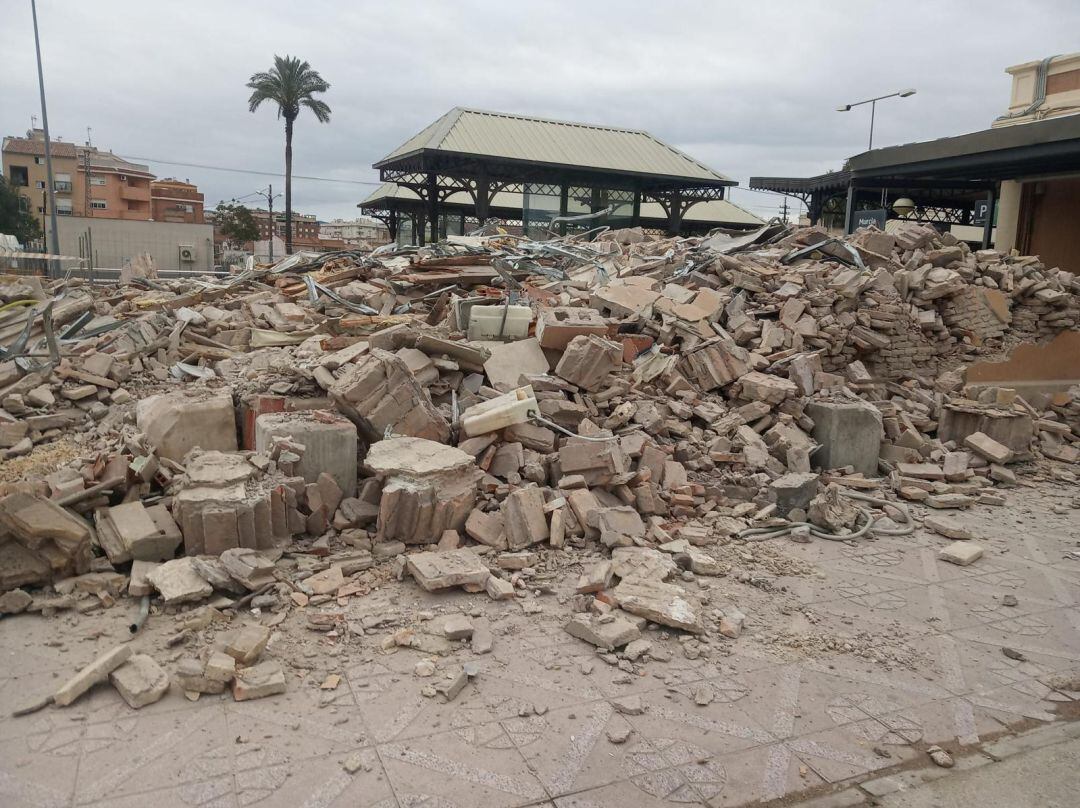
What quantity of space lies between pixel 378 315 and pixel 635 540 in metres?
5.23

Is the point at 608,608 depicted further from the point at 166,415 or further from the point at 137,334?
the point at 137,334

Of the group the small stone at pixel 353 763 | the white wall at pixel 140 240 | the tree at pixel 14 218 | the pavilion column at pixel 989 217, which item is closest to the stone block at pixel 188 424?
the small stone at pixel 353 763

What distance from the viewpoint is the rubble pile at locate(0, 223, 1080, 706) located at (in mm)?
4992

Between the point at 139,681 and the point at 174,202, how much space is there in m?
76.1

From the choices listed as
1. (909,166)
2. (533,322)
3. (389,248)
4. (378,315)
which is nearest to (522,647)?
(533,322)

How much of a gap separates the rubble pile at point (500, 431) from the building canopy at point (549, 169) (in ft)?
49.9

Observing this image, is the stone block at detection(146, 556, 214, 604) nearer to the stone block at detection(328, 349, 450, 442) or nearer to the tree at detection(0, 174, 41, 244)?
the stone block at detection(328, 349, 450, 442)

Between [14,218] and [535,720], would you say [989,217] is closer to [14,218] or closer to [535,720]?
[535,720]

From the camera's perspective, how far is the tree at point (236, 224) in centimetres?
5756

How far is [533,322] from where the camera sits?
8969 mm

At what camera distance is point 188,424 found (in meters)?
6.57

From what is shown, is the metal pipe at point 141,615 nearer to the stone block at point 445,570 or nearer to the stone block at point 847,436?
the stone block at point 445,570

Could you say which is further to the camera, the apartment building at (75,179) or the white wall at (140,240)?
the apartment building at (75,179)

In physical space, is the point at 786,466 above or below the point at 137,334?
below
